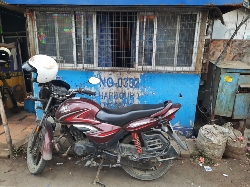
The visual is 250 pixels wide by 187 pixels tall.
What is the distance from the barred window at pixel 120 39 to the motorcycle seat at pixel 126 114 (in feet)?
5.34

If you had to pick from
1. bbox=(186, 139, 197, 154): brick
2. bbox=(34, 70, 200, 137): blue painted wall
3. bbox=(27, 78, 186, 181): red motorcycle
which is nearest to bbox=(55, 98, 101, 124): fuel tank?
bbox=(27, 78, 186, 181): red motorcycle

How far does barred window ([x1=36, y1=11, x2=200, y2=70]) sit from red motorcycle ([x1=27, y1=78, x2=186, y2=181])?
149cm

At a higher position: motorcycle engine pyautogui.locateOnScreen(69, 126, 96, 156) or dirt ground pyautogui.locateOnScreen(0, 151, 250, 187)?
motorcycle engine pyautogui.locateOnScreen(69, 126, 96, 156)

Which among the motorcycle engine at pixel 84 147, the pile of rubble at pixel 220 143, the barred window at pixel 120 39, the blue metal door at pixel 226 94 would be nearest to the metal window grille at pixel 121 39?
the barred window at pixel 120 39

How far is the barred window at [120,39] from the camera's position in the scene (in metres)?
4.22

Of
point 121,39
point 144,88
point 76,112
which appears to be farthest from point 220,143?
point 121,39

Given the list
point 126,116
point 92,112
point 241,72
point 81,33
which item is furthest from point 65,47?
point 241,72

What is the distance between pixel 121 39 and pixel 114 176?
260 centimetres

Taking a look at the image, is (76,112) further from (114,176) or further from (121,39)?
(121,39)

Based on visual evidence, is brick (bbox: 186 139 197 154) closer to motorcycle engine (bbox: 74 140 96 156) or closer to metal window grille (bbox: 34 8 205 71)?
metal window grille (bbox: 34 8 205 71)

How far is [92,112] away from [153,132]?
88 cm

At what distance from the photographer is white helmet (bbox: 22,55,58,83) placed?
2.91m

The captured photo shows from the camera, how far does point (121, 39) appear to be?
14.6 ft

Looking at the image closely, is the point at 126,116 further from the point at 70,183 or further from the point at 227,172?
the point at 227,172
